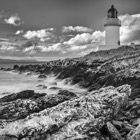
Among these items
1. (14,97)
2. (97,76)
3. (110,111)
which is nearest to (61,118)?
(110,111)

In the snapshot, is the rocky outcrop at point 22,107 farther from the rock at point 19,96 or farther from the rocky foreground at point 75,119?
the rock at point 19,96

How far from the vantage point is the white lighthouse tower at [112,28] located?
3175 centimetres

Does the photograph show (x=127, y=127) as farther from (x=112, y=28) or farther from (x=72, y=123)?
(x=112, y=28)

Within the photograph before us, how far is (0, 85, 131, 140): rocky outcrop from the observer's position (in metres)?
4.43

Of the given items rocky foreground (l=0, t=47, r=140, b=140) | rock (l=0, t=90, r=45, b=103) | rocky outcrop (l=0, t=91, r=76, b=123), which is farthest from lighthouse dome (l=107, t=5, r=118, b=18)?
rocky outcrop (l=0, t=91, r=76, b=123)

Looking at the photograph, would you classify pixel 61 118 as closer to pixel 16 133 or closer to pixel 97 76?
pixel 16 133

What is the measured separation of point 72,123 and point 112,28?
29074 millimetres

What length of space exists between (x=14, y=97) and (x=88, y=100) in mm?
4558

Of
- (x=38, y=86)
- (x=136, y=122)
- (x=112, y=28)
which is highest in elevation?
(x=112, y=28)

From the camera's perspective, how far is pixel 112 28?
32000 mm

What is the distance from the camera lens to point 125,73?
1305cm

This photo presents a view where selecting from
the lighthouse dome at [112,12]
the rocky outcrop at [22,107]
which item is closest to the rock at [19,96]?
the rocky outcrop at [22,107]

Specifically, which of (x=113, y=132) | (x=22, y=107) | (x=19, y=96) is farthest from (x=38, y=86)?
(x=113, y=132)

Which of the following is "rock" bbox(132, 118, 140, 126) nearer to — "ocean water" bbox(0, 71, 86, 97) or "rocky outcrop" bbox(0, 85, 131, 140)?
"rocky outcrop" bbox(0, 85, 131, 140)
